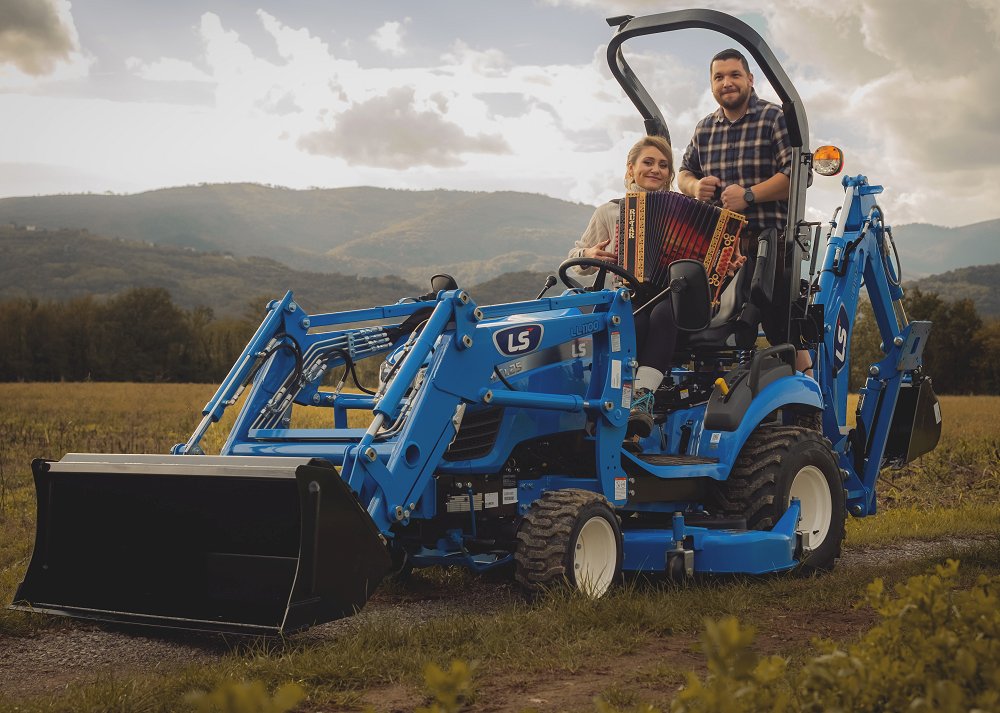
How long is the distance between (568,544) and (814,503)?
9.35 ft

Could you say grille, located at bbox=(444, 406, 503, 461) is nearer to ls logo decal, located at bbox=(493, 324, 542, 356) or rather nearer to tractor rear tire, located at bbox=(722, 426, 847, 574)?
ls logo decal, located at bbox=(493, 324, 542, 356)

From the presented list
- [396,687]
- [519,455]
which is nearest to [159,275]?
[519,455]

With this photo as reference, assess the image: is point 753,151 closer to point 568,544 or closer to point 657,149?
point 657,149

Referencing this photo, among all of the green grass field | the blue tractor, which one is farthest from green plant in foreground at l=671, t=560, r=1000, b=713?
Answer: the blue tractor

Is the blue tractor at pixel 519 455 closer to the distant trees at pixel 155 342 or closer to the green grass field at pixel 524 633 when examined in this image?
the green grass field at pixel 524 633

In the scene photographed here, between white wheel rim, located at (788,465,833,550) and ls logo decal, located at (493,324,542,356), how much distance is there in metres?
2.57

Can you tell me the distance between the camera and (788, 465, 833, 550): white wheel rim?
812cm

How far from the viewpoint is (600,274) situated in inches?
295

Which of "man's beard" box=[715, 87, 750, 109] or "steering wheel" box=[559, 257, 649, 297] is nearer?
"steering wheel" box=[559, 257, 649, 297]

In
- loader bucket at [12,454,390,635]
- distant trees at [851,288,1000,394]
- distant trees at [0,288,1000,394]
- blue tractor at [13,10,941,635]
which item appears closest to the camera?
loader bucket at [12,454,390,635]

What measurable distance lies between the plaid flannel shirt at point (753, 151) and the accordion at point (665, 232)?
69cm

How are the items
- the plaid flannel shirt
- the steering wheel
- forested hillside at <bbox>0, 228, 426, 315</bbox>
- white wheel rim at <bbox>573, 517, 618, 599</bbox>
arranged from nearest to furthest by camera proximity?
1. white wheel rim at <bbox>573, 517, 618, 599</bbox>
2. the steering wheel
3. the plaid flannel shirt
4. forested hillside at <bbox>0, 228, 426, 315</bbox>

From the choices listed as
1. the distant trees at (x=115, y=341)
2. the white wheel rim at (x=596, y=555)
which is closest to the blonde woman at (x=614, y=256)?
the white wheel rim at (x=596, y=555)

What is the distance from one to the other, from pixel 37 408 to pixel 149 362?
57.3 feet
